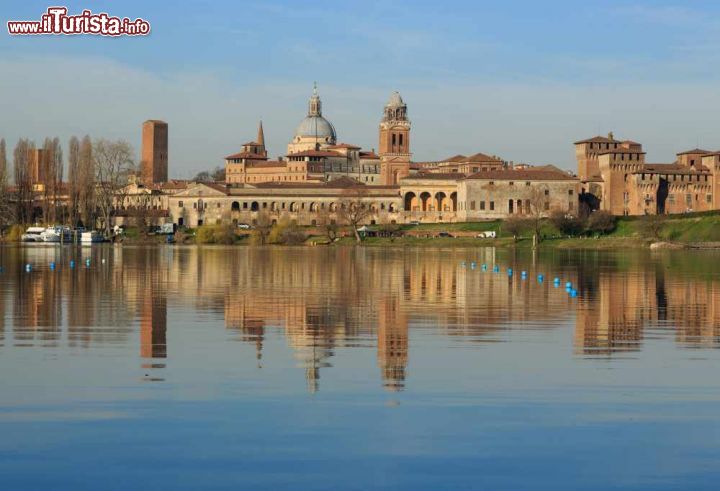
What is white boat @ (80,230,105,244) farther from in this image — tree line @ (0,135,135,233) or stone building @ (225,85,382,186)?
stone building @ (225,85,382,186)

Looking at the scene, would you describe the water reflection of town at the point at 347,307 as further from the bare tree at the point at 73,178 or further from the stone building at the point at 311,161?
the stone building at the point at 311,161

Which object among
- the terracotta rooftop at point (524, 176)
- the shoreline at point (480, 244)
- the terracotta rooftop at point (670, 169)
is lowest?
the shoreline at point (480, 244)

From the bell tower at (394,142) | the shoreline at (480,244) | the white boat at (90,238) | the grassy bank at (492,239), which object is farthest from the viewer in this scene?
the bell tower at (394,142)

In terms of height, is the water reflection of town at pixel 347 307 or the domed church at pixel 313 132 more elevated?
the domed church at pixel 313 132

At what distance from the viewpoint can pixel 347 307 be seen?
19047 millimetres

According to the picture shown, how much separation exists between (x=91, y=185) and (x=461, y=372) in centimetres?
6076

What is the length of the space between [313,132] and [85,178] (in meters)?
56.2

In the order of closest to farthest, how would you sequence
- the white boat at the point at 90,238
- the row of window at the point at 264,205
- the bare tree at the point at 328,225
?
the white boat at the point at 90,238 < the bare tree at the point at 328,225 < the row of window at the point at 264,205

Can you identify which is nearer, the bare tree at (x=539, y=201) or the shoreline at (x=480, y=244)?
the shoreline at (x=480, y=244)

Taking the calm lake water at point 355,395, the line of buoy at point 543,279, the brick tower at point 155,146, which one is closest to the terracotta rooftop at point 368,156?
the brick tower at point 155,146

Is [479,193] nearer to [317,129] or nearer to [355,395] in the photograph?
[317,129]

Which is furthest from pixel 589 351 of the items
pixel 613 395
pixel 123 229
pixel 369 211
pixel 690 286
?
pixel 369 211

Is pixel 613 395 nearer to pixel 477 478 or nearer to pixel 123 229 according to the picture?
pixel 477 478

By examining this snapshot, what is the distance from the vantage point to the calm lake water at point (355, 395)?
734 centimetres
